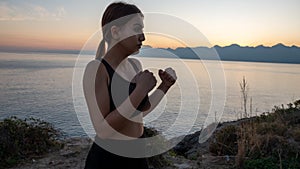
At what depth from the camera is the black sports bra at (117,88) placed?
139 centimetres

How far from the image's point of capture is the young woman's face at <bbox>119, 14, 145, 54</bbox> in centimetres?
146

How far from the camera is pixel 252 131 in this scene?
602 cm

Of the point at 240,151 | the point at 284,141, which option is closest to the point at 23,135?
the point at 240,151

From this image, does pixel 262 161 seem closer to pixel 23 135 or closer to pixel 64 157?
pixel 64 157

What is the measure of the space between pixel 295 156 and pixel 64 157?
3993 mm

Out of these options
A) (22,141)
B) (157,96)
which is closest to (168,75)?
(157,96)

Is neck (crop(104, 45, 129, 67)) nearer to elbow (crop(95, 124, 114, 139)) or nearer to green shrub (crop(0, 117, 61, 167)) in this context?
elbow (crop(95, 124, 114, 139))

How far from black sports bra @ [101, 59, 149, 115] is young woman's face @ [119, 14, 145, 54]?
13 cm

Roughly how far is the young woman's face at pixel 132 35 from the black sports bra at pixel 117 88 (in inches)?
5.3

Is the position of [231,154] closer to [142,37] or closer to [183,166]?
[183,166]

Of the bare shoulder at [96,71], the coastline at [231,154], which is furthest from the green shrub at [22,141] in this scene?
the bare shoulder at [96,71]

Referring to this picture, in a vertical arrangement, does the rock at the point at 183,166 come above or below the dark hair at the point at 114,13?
below

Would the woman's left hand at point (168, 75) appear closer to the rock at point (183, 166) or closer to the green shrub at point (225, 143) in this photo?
the rock at point (183, 166)

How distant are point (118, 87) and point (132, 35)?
25cm
